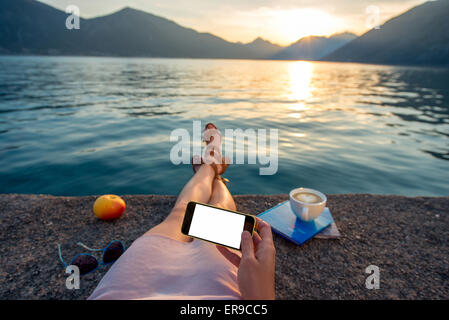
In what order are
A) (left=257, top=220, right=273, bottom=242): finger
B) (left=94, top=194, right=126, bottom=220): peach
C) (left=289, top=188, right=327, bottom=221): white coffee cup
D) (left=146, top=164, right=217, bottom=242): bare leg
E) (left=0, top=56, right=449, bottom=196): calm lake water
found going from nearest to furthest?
(left=257, top=220, right=273, bottom=242): finger → (left=146, top=164, right=217, bottom=242): bare leg → (left=289, top=188, right=327, bottom=221): white coffee cup → (left=94, top=194, right=126, bottom=220): peach → (left=0, top=56, right=449, bottom=196): calm lake water

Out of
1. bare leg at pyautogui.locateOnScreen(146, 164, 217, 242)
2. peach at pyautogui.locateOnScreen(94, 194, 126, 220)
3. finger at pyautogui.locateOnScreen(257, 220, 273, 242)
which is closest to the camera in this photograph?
finger at pyautogui.locateOnScreen(257, 220, 273, 242)

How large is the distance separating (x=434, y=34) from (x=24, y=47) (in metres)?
157

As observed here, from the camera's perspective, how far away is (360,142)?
756 centimetres

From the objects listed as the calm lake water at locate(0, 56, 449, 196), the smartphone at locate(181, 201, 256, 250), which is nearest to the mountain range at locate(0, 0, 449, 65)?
the calm lake water at locate(0, 56, 449, 196)

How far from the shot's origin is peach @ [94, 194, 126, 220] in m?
3.07

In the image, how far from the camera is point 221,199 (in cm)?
262

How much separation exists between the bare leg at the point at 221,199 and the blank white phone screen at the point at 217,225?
76cm

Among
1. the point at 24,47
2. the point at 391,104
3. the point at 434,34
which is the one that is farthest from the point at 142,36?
the point at 391,104

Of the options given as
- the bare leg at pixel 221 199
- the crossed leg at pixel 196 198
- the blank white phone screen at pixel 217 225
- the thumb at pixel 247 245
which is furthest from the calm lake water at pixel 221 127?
the thumb at pixel 247 245

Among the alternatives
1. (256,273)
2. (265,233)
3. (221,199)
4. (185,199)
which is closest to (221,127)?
(221,199)

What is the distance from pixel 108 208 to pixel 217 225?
2.06 meters

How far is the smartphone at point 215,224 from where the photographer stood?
1.60 metres

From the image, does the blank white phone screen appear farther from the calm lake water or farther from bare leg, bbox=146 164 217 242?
the calm lake water

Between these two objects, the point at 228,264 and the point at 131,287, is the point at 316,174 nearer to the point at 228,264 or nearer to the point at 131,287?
the point at 228,264
